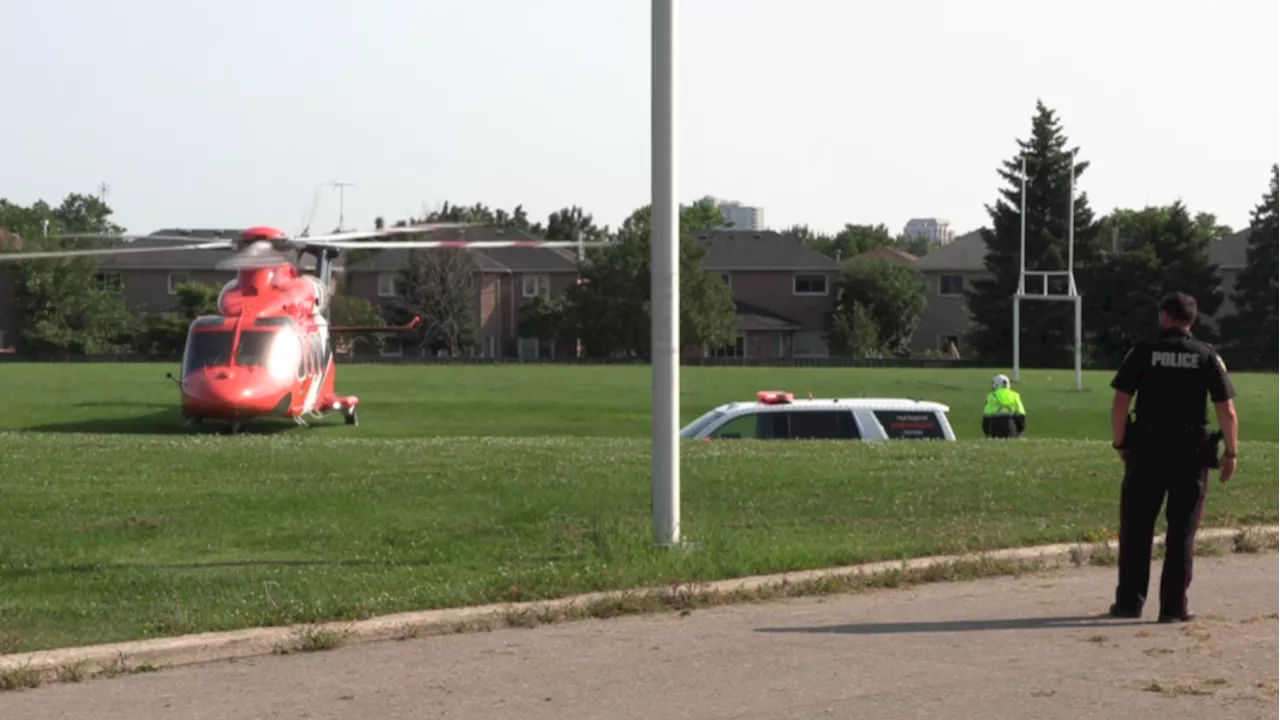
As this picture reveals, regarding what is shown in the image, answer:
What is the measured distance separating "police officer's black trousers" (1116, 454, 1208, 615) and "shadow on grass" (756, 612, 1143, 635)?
22 cm

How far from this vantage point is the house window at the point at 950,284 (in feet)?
360

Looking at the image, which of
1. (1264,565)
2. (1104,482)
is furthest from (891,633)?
(1104,482)

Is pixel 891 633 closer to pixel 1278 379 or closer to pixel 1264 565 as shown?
pixel 1264 565

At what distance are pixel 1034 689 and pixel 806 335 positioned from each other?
3835 inches

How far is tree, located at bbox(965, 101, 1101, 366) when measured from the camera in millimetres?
79438

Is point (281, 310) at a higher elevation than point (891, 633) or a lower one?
higher

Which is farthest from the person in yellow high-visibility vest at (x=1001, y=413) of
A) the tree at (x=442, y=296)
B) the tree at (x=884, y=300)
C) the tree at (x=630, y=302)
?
the tree at (x=884, y=300)

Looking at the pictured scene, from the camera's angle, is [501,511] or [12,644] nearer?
[12,644]

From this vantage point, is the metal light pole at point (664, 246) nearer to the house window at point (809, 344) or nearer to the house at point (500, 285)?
the house at point (500, 285)

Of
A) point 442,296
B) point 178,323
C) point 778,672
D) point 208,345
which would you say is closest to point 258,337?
point 208,345

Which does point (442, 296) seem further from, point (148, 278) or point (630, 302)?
point (148, 278)

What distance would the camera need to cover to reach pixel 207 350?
114ft

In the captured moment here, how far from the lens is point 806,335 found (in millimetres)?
105000

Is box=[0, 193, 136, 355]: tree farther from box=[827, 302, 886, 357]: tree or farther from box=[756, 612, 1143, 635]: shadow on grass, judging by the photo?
box=[756, 612, 1143, 635]: shadow on grass
